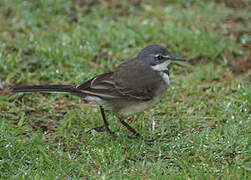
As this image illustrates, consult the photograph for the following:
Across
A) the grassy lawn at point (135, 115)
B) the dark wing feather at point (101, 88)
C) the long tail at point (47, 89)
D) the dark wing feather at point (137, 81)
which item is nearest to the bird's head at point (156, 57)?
the dark wing feather at point (137, 81)

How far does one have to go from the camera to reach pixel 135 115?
6.61 meters

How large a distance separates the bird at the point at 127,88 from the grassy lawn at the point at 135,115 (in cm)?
47

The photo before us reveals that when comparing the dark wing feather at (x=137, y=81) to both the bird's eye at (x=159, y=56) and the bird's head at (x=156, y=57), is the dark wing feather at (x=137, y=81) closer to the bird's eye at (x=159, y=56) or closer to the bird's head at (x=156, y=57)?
the bird's head at (x=156, y=57)

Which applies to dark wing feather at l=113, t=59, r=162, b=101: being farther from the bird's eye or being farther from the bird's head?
the bird's eye

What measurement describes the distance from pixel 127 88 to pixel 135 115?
919mm

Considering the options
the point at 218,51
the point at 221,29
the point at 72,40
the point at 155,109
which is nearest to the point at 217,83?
the point at 218,51

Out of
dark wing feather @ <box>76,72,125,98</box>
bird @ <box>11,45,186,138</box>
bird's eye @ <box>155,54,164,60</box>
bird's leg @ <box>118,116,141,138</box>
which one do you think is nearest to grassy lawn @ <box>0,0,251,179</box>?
bird's leg @ <box>118,116,141,138</box>

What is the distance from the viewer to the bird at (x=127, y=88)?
5.79 metres

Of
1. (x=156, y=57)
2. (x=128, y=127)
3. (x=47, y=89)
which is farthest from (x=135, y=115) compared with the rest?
(x=47, y=89)

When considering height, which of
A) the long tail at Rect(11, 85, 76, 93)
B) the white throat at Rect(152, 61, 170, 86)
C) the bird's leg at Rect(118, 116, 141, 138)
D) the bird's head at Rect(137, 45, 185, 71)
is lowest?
the bird's leg at Rect(118, 116, 141, 138)

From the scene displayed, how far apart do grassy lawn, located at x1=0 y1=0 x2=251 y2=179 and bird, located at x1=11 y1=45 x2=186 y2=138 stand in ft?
1.54

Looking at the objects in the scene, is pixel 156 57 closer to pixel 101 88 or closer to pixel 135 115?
pixel 101 88

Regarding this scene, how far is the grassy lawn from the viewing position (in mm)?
5207

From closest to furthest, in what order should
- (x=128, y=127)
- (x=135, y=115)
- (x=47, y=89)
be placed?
1. (x=47, y=89)
2. (x=128, y=127)
3. (x=135, y=115)
